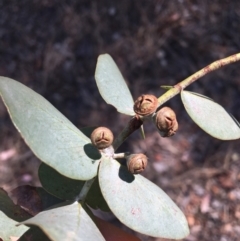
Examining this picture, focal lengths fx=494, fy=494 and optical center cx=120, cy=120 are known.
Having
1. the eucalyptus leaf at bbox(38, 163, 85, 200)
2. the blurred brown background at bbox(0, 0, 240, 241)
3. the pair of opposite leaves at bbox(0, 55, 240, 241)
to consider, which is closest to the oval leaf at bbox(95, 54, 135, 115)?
the pair of opposite leaves at bbox(0, 55, 240, 241)

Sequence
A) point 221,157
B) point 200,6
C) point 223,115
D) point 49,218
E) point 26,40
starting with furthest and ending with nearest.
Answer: point 200,6
point 26,40
point 221,157
point 223,115
point 49,218

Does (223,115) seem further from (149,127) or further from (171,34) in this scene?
(171,34)

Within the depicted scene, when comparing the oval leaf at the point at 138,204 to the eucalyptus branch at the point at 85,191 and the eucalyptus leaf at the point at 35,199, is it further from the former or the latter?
the eucalyptus leaf at the point at 35,199

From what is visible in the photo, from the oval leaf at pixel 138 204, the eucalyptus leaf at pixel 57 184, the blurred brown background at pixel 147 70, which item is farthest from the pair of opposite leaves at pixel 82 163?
the blurred brown background at pixel 147 70

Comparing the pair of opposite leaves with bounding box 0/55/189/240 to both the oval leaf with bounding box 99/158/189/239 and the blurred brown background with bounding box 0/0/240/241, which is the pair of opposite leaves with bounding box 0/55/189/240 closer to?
the oval leaf with bounding box 99/158/189/239

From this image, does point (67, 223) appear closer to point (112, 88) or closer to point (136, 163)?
point (136, 163)

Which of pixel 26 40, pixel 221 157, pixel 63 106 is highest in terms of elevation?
Result: pixel 26 40

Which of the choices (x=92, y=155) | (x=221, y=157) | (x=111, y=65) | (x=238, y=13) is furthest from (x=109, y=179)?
(x=238, y=13)
